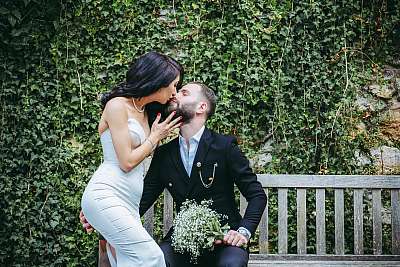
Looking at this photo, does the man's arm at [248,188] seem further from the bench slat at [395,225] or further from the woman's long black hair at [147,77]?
the bench slat at [395,225]

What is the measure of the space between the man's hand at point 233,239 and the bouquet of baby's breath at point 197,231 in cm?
3

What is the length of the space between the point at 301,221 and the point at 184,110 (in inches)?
52.1

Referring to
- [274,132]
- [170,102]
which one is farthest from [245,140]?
[170,102]

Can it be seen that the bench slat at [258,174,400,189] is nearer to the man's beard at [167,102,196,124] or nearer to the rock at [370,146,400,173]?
the rock at [370,146,400,173]

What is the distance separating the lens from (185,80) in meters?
5.18

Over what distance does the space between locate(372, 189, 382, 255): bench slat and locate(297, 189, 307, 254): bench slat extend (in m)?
0.49

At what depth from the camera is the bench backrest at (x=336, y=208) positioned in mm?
4484

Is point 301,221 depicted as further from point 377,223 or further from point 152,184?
point 152,184

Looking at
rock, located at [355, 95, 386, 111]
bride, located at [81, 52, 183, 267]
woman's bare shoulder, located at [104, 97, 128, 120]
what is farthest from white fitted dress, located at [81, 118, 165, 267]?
rock, located at [355, 95, 386, 111]

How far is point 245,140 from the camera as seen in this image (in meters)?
5.20

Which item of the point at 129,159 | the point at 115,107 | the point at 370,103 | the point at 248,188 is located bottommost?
the point at 248,188

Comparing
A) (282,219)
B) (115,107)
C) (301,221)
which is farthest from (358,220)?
(115,107)

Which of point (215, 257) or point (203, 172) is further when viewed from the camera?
point (203, 172)

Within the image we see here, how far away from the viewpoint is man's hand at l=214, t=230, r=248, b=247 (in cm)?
354
